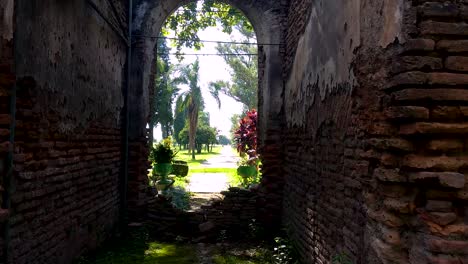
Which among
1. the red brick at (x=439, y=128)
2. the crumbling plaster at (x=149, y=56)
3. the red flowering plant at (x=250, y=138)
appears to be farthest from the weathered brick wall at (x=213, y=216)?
the red brick at (x=439, y=128)

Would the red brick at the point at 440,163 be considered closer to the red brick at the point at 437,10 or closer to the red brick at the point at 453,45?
the red brick at the point at 453,45

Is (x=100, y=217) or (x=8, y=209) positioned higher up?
(x=8, y=209)

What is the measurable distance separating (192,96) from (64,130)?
1134 inches

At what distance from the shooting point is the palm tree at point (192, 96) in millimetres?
32906

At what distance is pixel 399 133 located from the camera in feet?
8.48

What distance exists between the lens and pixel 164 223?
7.52 metres

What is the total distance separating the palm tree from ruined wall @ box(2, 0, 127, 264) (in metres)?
25.3

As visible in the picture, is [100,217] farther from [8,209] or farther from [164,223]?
[8,209]

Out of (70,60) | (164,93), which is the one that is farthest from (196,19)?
(164,93)

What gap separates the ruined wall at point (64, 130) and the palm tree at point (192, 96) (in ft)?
83.1

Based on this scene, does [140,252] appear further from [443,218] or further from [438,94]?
[438,94]

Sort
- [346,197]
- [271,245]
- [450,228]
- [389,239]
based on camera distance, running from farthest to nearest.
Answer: [271,245] < [346,197] < [389,239] < [450,228]

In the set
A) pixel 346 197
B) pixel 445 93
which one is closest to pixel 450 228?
pixel 445 93

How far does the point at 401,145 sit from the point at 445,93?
39cm
